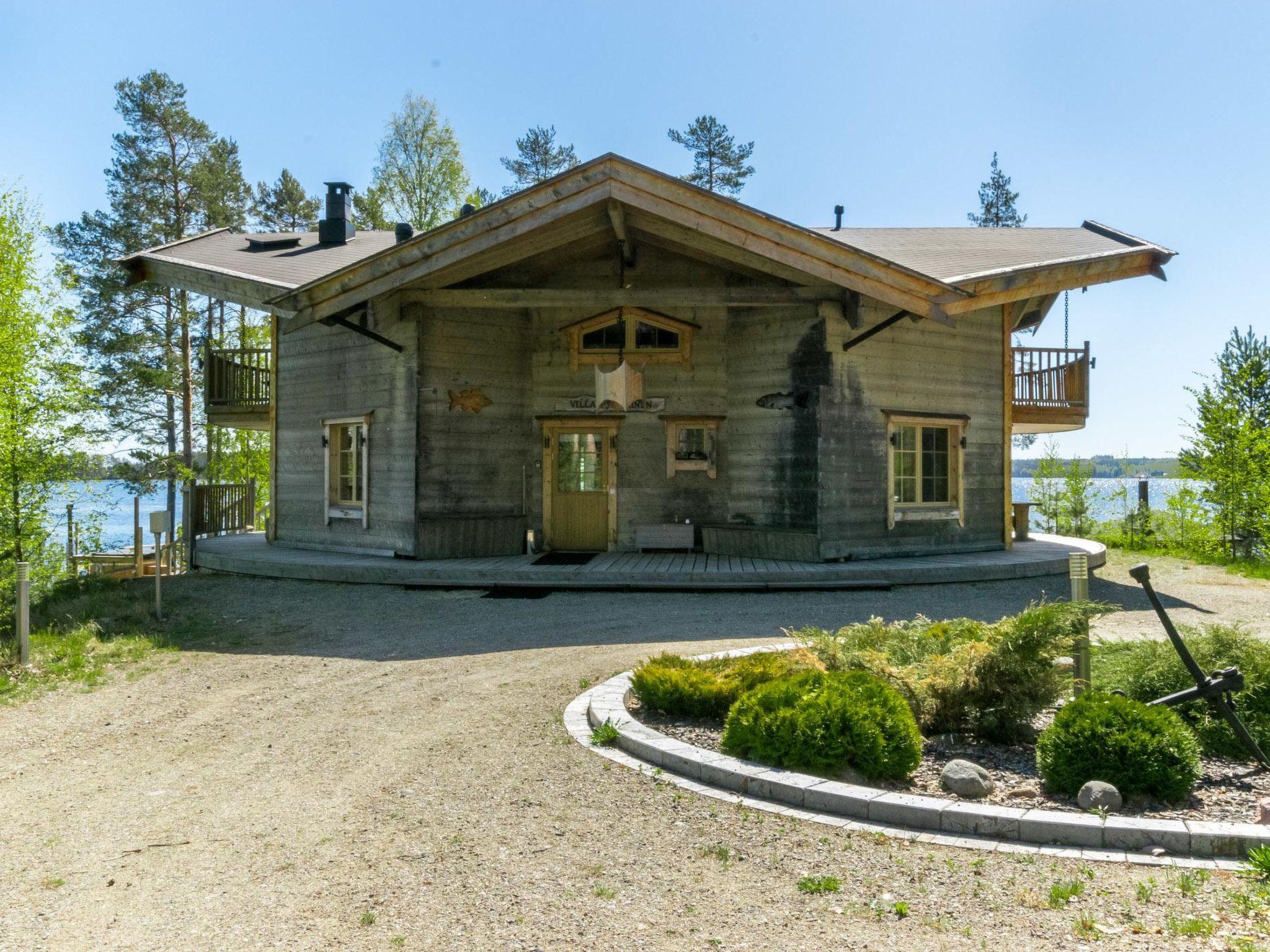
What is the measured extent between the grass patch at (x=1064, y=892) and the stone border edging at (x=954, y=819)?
0.27 m

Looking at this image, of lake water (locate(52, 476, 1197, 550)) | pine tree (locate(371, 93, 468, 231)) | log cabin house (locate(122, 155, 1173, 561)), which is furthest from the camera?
pine tree (locate(371, 93, 468, 231))

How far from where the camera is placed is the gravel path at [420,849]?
271 centimetres

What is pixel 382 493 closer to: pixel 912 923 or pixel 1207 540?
pixel 912 923

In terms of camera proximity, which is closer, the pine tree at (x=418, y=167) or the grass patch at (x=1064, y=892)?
the grass patch at (x=1064, y=892)

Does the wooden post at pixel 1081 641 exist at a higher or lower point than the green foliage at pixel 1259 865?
higher

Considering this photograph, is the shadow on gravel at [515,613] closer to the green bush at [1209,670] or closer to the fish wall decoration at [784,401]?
the fish wall decoration at [784,401]

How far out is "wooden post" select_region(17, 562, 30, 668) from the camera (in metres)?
6.90

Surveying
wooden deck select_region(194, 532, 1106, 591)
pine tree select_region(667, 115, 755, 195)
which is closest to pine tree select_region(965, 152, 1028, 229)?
pine tree select_region(667, 115, 755, 195)

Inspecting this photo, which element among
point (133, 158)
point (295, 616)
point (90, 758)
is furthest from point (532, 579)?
point (133, 158)

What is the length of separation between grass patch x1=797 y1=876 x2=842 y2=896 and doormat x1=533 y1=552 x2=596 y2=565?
885 cm

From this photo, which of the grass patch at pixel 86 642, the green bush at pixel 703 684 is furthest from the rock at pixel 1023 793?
the grass patch at pixel 86 642

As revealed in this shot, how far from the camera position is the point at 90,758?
4.74 meters

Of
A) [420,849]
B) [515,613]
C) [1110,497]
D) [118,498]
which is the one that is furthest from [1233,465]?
[118,498]

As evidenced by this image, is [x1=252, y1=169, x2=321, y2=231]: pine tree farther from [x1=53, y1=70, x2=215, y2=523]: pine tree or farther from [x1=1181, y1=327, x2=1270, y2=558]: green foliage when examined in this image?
[x1=1181, y1=327, x2=1270, y2=558]: green foliage
